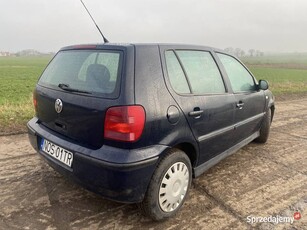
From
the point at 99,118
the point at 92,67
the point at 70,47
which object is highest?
the point at 70,47

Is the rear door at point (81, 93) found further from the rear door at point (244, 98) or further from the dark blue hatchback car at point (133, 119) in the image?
the rear door at point (244, 98)

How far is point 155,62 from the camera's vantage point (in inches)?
97.2

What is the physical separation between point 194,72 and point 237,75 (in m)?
1.12

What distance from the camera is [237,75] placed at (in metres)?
3.75

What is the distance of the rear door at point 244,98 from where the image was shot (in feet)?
11.6

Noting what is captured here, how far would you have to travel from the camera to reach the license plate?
8.04ft

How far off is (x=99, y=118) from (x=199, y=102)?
1078 mm

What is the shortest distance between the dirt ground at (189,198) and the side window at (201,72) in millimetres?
1192

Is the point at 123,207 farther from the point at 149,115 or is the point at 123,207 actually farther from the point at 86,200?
the point at 149,115

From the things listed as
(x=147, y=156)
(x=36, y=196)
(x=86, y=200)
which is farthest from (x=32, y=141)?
(x=147, y=156)

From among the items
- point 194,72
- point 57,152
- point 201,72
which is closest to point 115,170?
point 57,152

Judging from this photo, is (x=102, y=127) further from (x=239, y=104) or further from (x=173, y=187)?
(x=239, y=104)

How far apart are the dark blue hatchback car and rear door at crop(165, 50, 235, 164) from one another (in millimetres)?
11

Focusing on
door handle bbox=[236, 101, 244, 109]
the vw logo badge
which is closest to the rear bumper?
the vw logo badge
